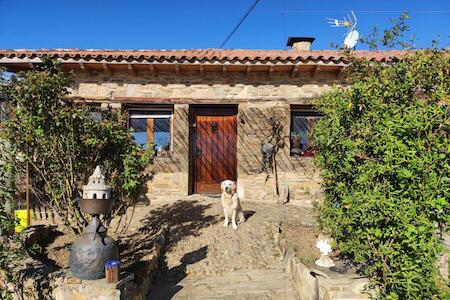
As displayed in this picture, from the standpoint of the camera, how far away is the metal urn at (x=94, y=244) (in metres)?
3.71

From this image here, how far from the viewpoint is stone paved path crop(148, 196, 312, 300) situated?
15.3 ft

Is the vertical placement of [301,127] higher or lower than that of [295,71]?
lower

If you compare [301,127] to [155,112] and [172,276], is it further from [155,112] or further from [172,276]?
[172,276]

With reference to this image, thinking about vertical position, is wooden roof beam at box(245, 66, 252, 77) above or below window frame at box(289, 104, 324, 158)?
above

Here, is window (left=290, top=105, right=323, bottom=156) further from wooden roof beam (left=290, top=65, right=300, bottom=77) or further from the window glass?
wooden roof beam (left=290, top=65, right=300, bottom=77)

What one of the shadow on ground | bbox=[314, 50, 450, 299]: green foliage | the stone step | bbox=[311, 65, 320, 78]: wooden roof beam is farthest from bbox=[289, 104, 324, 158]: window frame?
bbox=[314, 50, 450, 299]: green foliage

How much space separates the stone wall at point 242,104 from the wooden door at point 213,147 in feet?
1.59

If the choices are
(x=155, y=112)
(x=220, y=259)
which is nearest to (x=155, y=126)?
(x=155, y=112)

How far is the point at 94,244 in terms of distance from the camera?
3.83m

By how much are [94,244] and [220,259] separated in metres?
2.31

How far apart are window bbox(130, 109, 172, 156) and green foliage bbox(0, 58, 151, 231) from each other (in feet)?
11.2

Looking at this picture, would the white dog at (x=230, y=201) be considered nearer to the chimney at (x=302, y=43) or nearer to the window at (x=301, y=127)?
the window at (x=301, y=127)

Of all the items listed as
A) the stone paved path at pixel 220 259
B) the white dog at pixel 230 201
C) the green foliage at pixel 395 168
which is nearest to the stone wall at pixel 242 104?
the stone paved path at pixel 220 259

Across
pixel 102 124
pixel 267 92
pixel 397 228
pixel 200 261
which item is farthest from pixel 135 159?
pixel 267 92
